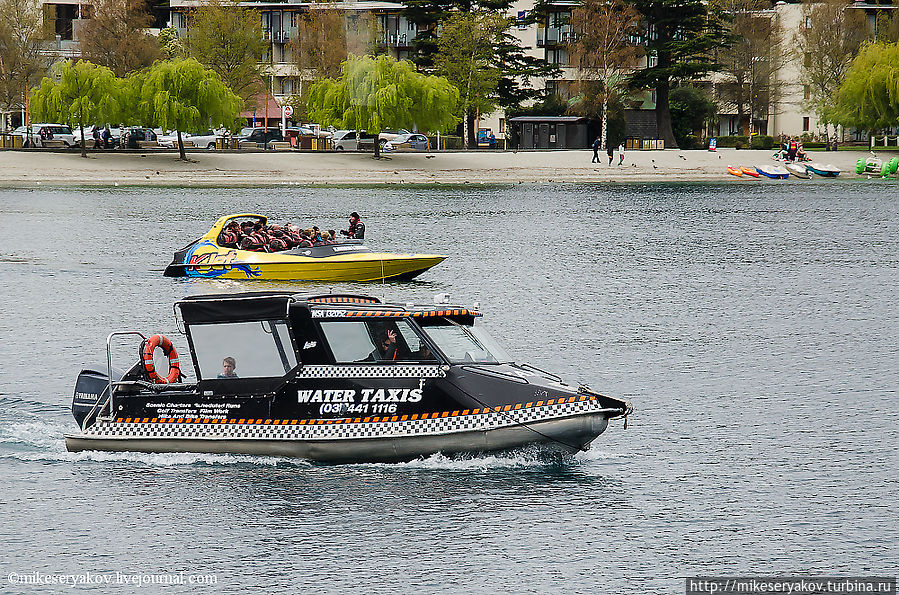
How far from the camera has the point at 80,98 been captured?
377 ft

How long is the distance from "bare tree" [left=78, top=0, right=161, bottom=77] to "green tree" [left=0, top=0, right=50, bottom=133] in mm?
5590

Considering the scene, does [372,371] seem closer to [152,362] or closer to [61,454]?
[152,362]

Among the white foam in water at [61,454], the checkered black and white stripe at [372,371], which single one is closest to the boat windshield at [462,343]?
the checkered black and white stripe at [372,371]

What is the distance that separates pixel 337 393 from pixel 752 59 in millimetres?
139814

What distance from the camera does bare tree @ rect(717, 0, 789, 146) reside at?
151m

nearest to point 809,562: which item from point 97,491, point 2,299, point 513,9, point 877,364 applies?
point 97,491

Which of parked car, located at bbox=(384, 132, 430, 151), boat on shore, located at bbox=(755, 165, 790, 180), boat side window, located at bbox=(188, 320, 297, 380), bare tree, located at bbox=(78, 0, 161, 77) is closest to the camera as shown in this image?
boat side window, located at bbox=(188, 320, 297, 380)

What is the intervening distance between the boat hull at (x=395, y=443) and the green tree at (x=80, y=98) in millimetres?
97002

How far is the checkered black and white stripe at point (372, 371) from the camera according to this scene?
22469 millimetres

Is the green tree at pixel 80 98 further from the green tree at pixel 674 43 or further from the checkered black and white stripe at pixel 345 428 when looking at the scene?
the checkered black and white stripe at pixel 345 428

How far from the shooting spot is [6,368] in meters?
33.0

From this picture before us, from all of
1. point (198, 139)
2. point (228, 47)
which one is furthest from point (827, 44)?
point (198, 139)

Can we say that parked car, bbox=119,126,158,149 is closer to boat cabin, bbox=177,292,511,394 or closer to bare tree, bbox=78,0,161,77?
bare tree, bbox=78,0,161,77

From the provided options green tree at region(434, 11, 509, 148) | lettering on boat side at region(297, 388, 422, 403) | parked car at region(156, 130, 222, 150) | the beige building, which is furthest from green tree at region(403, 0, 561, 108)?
lettering on boat side at region(297, 388, 422, 403)
